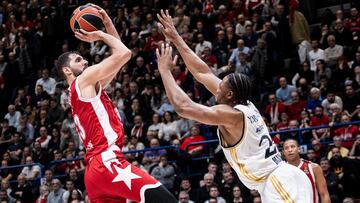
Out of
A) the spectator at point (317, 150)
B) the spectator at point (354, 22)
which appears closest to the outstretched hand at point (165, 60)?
the spectator at point (317, 150)

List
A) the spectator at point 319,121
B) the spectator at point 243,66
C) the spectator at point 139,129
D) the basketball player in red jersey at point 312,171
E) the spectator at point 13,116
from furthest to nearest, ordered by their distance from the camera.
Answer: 1. the spectator at point 13,116
2. the spectator at point 243,66
3. the spectator at point 139,129
4. the spectator at point 319,121
5. the basketball player in red jersey at point 312,171

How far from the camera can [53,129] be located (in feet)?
56.4

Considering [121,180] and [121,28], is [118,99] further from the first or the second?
[121,180]

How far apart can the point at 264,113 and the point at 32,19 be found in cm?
1013

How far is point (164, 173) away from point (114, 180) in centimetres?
775

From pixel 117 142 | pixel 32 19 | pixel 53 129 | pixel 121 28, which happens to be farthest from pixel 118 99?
pixel 117 142

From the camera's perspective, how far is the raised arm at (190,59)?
7.08 m

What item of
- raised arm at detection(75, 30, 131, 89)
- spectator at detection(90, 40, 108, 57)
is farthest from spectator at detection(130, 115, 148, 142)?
raised arm at detection(75, 30, 131, 89)

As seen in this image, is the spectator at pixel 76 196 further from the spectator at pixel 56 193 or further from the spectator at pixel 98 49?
the spectator at pixel 98 49

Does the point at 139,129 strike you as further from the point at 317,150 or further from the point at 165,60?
the point at 165,60

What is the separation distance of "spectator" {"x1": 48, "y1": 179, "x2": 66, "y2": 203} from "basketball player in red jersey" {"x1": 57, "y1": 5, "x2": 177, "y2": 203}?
8126mm

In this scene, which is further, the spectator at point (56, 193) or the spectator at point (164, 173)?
the spectator at point (56, 193)

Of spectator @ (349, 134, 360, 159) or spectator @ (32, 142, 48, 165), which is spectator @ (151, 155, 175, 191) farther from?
spectator @ (349, 134, 360, 159)

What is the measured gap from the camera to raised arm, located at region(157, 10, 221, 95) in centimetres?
708
